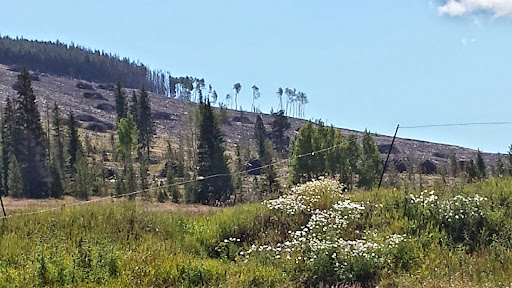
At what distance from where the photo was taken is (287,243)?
8938 mm

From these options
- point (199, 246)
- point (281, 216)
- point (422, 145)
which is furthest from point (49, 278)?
point (422, 145)

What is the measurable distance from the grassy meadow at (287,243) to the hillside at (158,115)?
301 feet

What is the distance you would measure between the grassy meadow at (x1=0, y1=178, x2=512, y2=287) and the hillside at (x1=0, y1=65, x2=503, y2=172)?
3607 inches

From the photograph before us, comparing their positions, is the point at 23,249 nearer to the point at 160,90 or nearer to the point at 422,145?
the point at 422,145

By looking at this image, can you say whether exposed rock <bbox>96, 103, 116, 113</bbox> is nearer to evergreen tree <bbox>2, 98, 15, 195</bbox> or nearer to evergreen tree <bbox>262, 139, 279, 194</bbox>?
evergreen tree <bbox>262, 139, 279, 194</bbox>

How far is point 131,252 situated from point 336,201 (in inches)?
182

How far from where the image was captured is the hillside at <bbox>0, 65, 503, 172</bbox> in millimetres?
110500

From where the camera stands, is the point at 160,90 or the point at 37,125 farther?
the point at 160,90

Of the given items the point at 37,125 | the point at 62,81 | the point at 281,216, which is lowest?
the point at 281,216

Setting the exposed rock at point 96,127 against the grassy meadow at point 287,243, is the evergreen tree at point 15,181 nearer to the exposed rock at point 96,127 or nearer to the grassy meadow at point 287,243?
the grassy meadow at point 287,243

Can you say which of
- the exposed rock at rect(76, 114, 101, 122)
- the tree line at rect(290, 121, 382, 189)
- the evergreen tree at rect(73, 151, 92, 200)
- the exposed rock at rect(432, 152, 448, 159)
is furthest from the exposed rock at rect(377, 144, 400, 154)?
the evergreen tree at rect(73, 151, 92, 200)

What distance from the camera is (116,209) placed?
1135cm

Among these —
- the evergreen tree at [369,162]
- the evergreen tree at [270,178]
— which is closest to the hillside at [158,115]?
the evergreen tree at [369,162]

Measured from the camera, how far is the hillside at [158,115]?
110500 mm
